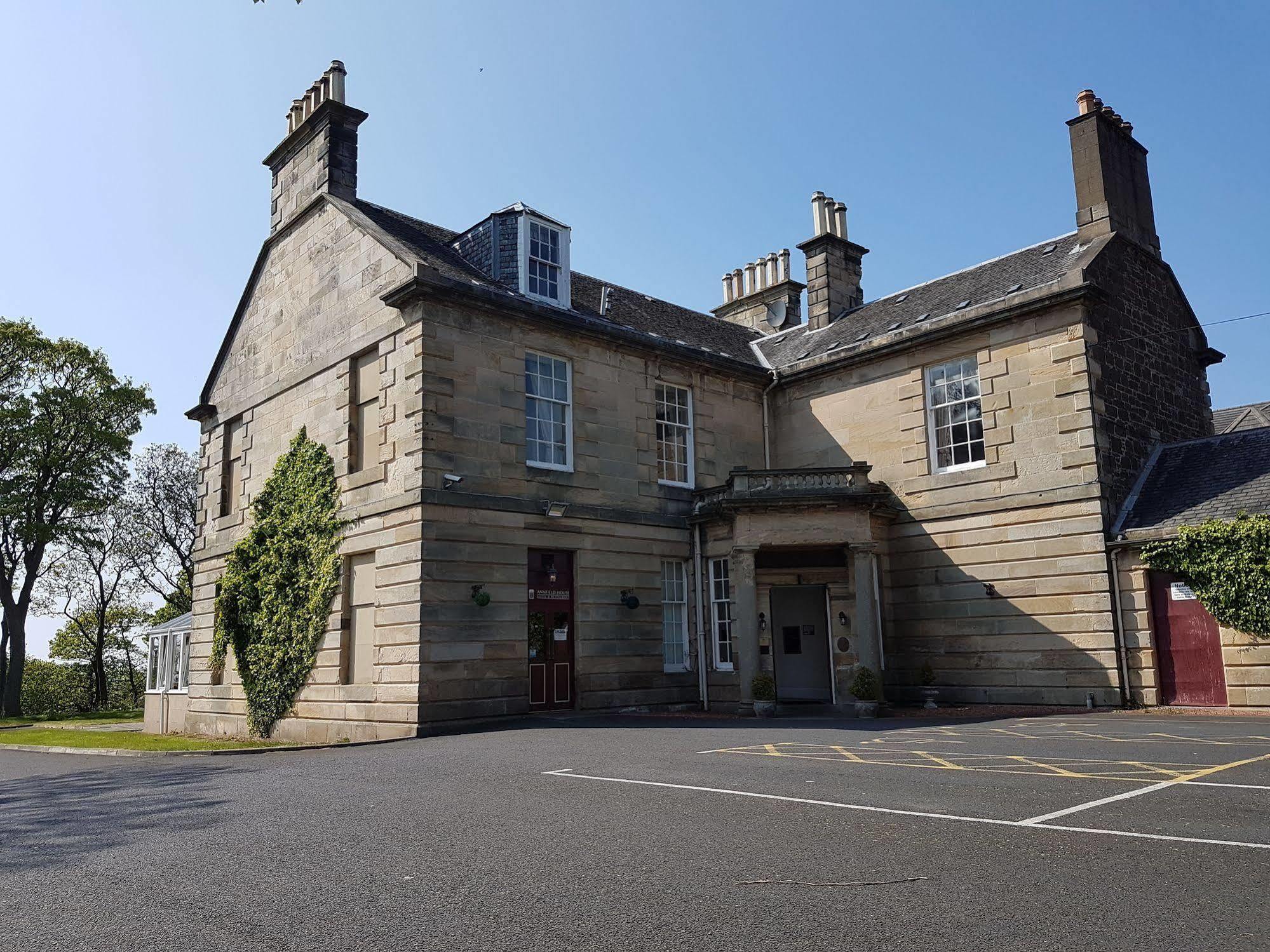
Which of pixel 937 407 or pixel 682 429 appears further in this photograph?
pixel 682 429

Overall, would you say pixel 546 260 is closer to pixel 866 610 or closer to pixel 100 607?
pixel 866 610

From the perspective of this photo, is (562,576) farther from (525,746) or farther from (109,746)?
(109,746)

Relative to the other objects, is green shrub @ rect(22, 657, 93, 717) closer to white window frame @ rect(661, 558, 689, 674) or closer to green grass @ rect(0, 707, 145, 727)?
green grass @ rect(0, 707, 145, 727)

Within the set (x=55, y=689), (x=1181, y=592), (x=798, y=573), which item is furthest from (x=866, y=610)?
(x=55, y=689)

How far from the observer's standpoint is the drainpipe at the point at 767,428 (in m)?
23.0

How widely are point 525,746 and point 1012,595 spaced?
1047 cm

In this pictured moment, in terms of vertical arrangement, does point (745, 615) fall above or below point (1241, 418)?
below

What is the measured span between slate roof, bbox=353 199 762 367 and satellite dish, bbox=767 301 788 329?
8.69 feet

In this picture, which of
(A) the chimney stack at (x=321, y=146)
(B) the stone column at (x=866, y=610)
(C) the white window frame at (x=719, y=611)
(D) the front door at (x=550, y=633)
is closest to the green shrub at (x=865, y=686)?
(B) the stone column at (x=866, y=610)

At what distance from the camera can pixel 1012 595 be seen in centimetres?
1839

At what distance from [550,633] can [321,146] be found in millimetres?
11884

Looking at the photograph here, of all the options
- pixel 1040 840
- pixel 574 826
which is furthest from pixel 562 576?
pixel 1040 840

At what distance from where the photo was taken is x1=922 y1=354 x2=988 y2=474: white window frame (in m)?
19.5

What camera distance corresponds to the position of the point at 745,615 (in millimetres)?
18531
